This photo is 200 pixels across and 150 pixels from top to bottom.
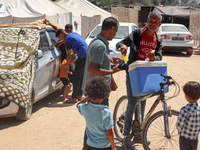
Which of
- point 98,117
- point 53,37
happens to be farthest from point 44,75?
point 98,117

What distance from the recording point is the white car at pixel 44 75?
216 inches

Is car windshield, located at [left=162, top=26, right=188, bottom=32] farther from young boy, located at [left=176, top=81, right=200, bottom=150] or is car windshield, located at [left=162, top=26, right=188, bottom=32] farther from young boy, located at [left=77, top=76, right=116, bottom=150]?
young boy, located at [left=77, top=76, right=116, bottom=150]

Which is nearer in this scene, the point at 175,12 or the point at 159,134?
the point at 159,134

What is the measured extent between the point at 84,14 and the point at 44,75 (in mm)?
22100

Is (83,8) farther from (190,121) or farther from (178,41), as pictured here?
(190,121)

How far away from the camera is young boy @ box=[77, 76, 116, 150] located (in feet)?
9.31

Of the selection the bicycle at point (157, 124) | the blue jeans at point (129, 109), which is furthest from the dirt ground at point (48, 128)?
the blue jeans at point (129, 109)

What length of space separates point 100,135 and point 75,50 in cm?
426

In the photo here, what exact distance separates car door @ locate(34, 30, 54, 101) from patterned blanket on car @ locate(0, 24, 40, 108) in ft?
0.95

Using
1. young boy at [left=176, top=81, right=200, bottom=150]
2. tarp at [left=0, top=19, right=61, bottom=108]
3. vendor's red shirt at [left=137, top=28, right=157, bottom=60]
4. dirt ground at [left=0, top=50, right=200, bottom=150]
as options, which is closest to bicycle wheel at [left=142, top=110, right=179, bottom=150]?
dirt ground at [left=0, top=50, right=200, bottom=150]

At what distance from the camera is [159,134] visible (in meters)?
4.30

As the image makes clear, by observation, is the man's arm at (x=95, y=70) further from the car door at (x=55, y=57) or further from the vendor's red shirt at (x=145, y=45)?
the car door at (x=55, y=57)

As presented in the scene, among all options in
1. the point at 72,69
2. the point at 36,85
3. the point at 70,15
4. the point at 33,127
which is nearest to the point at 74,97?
the point at 72,69

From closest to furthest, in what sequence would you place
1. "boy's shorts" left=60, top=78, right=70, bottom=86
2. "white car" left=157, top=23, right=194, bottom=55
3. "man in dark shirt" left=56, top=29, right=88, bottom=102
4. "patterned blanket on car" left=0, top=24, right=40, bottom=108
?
"patterned blanket on car" left=0, top=24, right=40, bottom=108, "man in dark shirt" left=56, top=29, right=88, bottom=102, "boy's shorts" left=60, top=78, right=70, bottom=86, "white car" left=157, top=23, right=194, bottom=55
